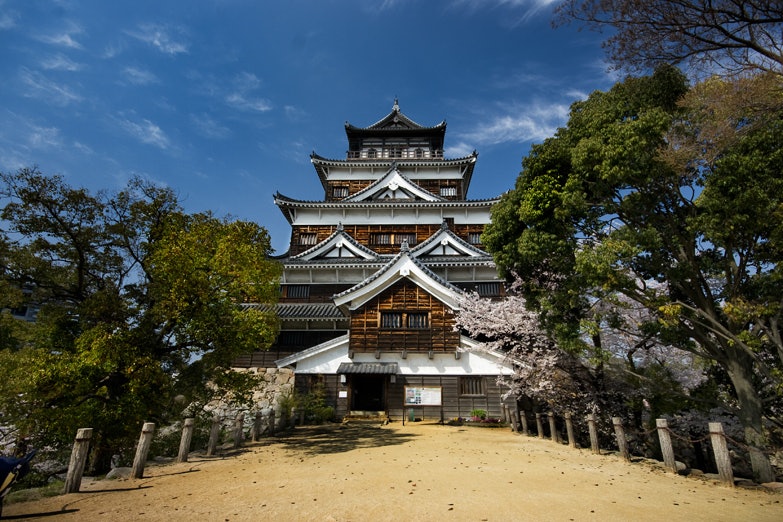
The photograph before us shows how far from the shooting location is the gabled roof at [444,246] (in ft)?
82.9

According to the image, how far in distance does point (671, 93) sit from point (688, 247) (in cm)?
389

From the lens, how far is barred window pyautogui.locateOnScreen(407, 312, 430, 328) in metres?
19.1

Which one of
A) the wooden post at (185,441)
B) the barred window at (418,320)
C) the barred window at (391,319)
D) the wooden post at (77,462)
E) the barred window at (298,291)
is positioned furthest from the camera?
the barred window at (298,291)

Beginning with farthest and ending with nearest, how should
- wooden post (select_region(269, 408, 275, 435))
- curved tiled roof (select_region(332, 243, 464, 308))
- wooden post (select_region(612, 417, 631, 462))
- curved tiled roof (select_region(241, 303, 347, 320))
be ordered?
1. curved tiled roof (select_region(241, 303, 347, 320))
2. curved tiled roof (select_region(332, 243, 464, 308))
3. wooden post (select_region(269, 408, 275, 435))
4. wooden post (select_region(612, 417, 631, 462))

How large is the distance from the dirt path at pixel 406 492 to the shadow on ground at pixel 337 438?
865 mm

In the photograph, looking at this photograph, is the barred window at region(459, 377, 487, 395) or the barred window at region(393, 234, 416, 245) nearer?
the barred window at region(459, 377, 487, 395)

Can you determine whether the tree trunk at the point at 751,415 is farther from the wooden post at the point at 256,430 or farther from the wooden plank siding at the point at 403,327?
the wooden post at the point at 256,430

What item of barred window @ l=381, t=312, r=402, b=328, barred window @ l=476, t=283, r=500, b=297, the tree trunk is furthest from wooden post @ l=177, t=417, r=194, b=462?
barred window @ l=476, t=283, r=500, b=297

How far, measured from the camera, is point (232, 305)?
10.9 m

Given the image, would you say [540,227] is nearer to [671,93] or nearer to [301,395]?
[671,93]

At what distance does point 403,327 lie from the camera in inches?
748

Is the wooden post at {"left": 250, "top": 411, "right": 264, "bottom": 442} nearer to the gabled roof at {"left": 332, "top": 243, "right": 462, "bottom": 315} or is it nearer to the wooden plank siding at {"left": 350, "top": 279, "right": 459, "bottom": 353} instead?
the wooden plank siding at {"left": 350, "top": 279, "right": 459, "bottom": 353}

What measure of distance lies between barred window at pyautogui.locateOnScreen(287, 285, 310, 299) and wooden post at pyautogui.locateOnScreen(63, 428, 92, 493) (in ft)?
58.2

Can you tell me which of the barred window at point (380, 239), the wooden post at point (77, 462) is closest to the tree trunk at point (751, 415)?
the wooden post at point (77, 462)
